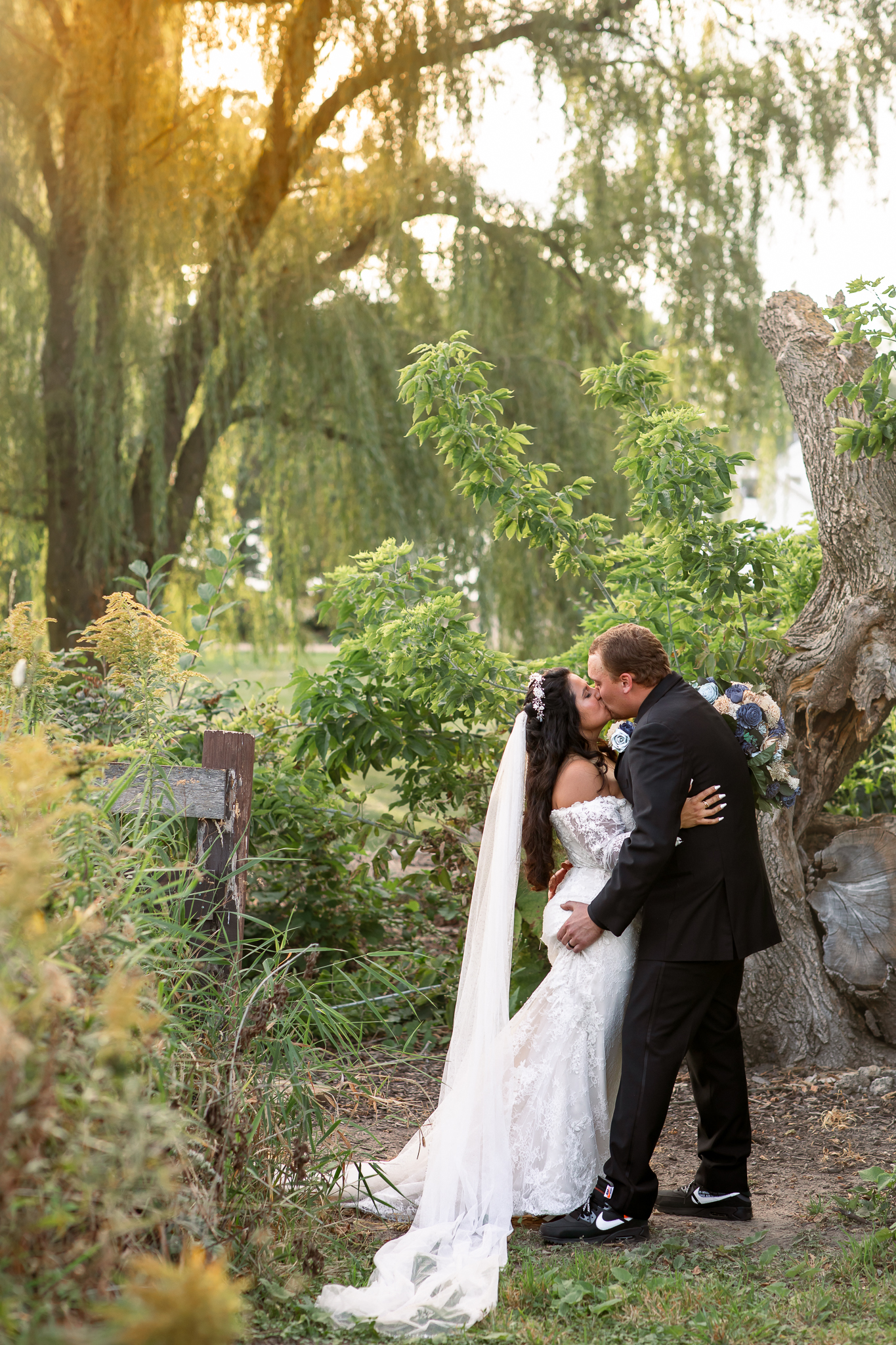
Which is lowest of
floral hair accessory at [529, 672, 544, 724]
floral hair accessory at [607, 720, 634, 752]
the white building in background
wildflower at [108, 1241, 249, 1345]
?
wildflower at [108, 1241, 249, 1345]

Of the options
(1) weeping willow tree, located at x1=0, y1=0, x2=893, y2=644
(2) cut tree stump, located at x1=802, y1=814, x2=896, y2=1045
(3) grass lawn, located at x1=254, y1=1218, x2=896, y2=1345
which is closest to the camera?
(3) grass lawn, located at x1=254, y1=1218, x2=896, y2=1345

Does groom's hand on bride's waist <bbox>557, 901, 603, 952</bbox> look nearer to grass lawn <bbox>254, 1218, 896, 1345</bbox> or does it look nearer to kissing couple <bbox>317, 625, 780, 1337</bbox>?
kissing couple <bbox>317, 625, 780, 1337</bbox>

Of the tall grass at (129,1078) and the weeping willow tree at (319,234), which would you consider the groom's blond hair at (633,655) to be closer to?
the tall grass at (129,1078)

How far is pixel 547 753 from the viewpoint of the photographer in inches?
167

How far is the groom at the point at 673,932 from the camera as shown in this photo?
371 centimetres

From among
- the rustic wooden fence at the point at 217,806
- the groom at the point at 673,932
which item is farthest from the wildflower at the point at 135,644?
the groom at the point at 673,932

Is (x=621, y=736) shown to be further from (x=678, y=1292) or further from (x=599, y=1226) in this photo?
(x=678, y=1292)

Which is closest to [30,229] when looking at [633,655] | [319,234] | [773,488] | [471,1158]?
[319,234]

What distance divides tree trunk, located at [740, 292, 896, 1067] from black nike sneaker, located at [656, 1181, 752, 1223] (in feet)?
5.12

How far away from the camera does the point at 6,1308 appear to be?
1795mm

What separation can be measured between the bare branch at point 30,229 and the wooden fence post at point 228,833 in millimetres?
6347

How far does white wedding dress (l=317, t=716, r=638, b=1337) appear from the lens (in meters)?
3.69

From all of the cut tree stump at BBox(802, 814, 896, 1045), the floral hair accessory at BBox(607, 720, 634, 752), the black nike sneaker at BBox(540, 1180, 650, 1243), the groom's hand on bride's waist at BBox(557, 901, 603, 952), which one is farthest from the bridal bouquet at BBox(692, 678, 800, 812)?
the black nike sneaker at BBox(540, 1180, 650, 1243)

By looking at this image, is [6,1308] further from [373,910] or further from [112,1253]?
[373,910]
